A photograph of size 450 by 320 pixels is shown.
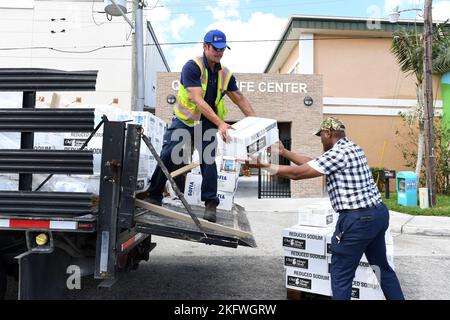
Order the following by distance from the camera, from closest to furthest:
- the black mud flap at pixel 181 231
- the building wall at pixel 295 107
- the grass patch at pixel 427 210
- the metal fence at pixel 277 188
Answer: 1. the black mud flap at pixel 181 231
2. the grass patch at pixel 427 210
3. the building wall at pixel 295 107
4. the metal fence at pixel 277 188

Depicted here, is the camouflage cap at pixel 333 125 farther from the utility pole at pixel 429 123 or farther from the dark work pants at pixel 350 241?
the utility pole at pixel 429 123

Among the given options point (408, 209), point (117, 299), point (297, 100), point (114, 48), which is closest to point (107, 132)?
point (117, 299)

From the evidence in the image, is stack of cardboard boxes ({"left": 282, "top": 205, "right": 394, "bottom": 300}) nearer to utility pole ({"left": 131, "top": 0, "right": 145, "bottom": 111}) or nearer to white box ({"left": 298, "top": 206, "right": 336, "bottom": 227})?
white box ({"left": 298, "top": 206, "right": 336, "bottom": 227})

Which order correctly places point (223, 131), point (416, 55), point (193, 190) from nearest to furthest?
point (223, 131) < point (193, 190) < point (416, 55)

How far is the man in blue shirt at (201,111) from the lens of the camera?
384 cm

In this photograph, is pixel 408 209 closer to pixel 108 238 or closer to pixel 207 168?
pixel 207 168

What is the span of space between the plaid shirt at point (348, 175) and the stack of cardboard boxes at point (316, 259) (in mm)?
837

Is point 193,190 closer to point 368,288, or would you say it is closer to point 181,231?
point 181,231

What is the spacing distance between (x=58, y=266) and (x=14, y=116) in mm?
1172

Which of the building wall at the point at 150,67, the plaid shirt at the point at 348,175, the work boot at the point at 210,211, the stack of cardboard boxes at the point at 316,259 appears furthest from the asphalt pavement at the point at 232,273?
the building wall at the point at 150,67

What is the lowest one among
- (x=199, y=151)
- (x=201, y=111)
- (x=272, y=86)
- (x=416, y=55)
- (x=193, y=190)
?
(x=193, y=190)

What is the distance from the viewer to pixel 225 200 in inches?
210

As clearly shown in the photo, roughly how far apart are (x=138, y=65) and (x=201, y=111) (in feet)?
30.5

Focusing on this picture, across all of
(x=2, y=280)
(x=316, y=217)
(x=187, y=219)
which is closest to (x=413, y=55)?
(x=316, y=217)
